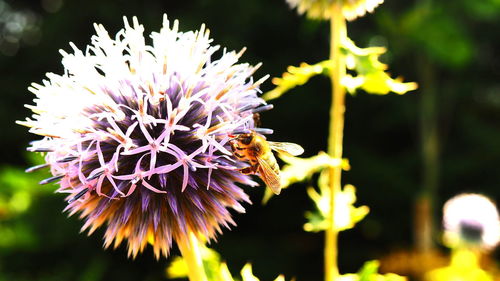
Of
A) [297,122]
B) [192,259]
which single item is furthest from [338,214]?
[297,122]

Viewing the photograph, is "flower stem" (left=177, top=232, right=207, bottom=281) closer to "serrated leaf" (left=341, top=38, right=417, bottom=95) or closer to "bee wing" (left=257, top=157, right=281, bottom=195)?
"bee wing" (left=257, top=157, right=281, bottom=195)

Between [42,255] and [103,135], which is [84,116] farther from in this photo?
[42,255]

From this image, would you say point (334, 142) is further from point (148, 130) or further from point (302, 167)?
point (148, 130)

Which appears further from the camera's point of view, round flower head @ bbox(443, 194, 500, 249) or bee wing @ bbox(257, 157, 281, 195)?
round flower head @ bbox(443, 194, 500, 249)

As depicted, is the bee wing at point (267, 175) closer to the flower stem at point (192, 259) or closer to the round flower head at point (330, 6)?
the flower stem at point (192, 259)

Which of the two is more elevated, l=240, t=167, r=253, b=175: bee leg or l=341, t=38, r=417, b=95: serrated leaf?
l=341, t=38, r=417, b=95: serrated leaf

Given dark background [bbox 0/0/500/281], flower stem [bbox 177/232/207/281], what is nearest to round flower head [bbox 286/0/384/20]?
flower stem [bbox 177/232/207/281]

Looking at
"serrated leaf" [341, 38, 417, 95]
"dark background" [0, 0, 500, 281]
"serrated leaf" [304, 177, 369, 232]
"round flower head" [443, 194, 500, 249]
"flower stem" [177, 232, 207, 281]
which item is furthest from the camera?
"dark background" [0, 0, 500, 281]
